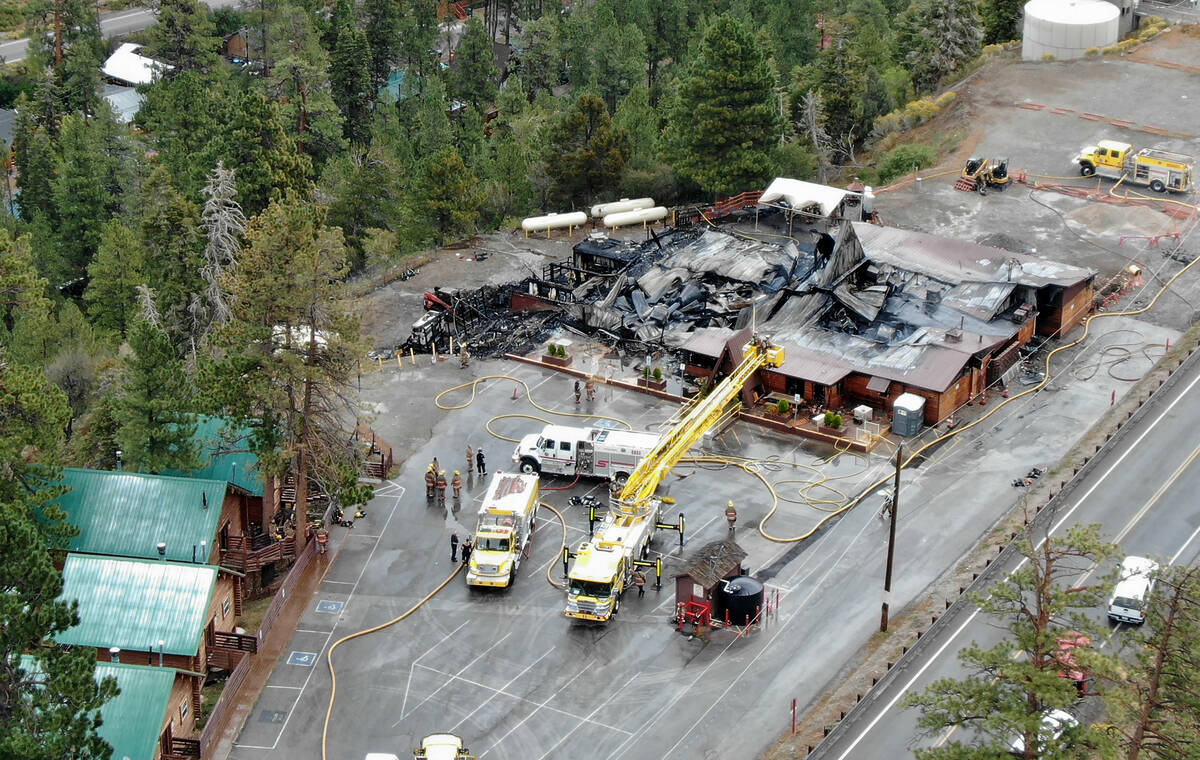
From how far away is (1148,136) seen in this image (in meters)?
99.9

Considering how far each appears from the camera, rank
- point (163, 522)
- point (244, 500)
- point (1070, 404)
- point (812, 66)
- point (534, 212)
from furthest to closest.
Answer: point (812, 66) → point (534, 212) → point (1070, 404) → point (244, 500) → point (163, 522)

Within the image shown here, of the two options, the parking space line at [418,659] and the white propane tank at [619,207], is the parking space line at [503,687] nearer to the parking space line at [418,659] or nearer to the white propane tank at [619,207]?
the parking space line at [418,659]

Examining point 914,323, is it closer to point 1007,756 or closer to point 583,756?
point 583,756

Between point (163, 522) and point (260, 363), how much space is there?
23.7 feet

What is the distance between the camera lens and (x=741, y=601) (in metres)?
56.5

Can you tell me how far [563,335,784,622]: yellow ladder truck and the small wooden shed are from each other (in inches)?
95.3

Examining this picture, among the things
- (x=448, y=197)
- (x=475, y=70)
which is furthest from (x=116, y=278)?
(x=475, y=70)

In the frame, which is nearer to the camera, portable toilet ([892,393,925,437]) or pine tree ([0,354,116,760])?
pine tree ([0,354,116,760])

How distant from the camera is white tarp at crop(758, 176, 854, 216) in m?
89.9

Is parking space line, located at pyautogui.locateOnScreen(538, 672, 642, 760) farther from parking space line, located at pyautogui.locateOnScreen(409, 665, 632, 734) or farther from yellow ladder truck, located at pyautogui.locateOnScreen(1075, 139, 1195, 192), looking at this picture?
yellow ladder truck, located at pyautogui.locateOnScreen(1075, 139, 1195, 192)

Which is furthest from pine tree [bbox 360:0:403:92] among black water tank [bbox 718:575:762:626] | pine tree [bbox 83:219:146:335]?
black water tank [bbox 718:575:762:626]

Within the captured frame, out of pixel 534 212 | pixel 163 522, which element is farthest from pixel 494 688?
pixel 534 212

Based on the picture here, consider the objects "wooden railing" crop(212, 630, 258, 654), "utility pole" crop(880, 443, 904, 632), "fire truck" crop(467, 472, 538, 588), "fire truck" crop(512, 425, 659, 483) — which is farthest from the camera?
"fire truck" crop(512, 425, 659, 483)

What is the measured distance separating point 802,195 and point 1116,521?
3425cm
